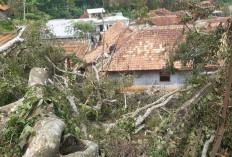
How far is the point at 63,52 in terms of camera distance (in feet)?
32.9

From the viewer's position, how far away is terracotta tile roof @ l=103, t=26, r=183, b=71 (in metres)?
13.4

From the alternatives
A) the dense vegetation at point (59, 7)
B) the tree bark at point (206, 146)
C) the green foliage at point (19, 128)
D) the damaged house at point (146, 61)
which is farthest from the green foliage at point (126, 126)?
the dense vegetation at point (59, 7)

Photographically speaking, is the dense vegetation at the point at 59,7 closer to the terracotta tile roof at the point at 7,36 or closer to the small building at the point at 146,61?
the terracotta tile roof at the point at 7,36

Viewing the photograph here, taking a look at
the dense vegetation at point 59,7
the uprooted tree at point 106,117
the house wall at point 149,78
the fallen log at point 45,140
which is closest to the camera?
the fallen log at point 45,140

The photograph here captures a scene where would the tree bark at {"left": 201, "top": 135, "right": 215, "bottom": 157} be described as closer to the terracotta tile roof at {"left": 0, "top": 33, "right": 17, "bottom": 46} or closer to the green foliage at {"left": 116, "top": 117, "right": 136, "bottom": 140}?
the green foliage at {"left": 116, "top": 117, "right": 136, "bottom": 140}

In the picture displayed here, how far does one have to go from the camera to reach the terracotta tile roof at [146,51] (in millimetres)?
13422

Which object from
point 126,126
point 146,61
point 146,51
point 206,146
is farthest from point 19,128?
point 146,51

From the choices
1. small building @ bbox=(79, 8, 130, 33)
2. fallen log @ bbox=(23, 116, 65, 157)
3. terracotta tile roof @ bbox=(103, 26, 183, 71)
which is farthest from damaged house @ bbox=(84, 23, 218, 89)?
small building @ bbox=(79, 8, 130, 33)

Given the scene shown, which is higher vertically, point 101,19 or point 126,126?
point 101,19

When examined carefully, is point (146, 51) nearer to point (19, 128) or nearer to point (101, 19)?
point (19, 128)

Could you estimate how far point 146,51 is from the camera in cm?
1421

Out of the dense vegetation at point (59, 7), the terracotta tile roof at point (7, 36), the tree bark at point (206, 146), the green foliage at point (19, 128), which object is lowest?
the tree bark at point (206, 146)

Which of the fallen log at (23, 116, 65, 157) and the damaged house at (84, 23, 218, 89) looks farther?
the damaged house at (84, 23, 218, 89)

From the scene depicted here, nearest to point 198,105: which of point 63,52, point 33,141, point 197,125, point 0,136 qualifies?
point 197,125
